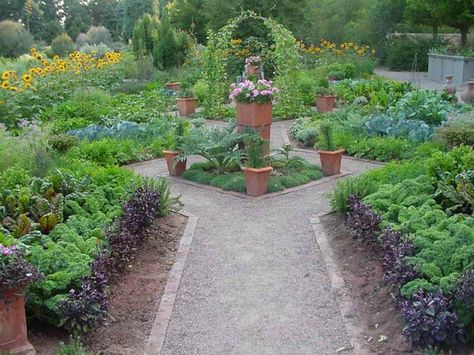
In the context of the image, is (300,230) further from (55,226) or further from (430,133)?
(430,133)

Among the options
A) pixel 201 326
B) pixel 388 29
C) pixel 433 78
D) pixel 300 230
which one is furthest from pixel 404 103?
pixel 388 29

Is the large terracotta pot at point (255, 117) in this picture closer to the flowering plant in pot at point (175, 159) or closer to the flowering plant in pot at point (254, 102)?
the flowering plant in pot at point (254, 102)

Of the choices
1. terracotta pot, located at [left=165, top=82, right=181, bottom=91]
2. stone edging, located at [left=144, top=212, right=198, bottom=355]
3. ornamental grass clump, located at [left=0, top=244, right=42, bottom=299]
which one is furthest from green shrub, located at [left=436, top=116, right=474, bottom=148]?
terracotta pot, located at [left=165, top=82, right=181, bottom=91]

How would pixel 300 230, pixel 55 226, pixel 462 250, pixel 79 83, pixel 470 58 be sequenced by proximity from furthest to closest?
pixel 470 58 → pixel 79 83 → pixel 300 230 → pixel 55 226 → pixel 462 250

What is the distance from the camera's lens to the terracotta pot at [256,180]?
8.43 m

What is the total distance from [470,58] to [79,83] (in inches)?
610

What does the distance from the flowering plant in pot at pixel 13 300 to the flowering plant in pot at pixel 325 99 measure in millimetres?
11987

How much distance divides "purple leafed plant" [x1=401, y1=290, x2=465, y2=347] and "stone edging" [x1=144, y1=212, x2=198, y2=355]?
1.80 metres

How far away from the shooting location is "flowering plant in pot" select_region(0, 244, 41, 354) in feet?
12.9

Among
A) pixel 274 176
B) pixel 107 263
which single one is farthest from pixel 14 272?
pixel 274 176

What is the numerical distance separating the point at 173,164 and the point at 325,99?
671 centimetres

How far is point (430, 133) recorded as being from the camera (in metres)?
10.7

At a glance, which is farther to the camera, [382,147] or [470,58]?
[470,58]

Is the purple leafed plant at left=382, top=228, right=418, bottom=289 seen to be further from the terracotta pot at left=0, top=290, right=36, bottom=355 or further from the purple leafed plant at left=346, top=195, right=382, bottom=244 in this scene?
the terracotta pot at left=0, top=290, right=36, bottom=355
